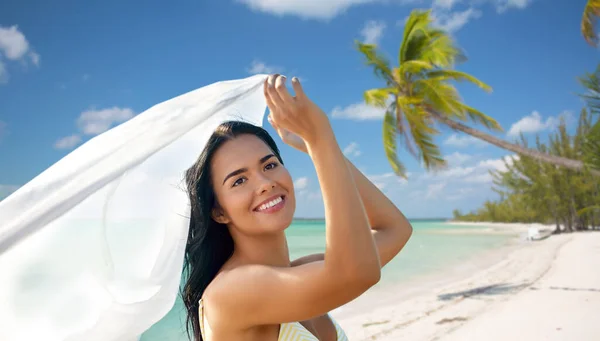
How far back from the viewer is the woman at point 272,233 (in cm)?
120

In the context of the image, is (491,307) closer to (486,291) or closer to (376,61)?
(486,291)

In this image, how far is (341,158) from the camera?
124 cm

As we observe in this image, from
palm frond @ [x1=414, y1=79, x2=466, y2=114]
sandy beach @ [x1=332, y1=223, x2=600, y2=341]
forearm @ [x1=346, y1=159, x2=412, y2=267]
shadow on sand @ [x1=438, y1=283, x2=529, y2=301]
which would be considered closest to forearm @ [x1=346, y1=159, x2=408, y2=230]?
forearm @ [x1=346, y1=159, x2=412, y2=267]

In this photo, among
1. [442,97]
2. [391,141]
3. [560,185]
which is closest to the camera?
[442,97]

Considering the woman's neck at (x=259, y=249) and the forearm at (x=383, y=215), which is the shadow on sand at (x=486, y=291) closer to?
the forearm at (x=383, y=215)

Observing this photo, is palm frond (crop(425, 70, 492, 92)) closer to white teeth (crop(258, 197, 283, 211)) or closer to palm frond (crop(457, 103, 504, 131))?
palm frond (crop(457, 103, 504, 131))

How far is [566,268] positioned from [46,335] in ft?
47.4

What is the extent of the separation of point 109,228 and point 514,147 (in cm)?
1386

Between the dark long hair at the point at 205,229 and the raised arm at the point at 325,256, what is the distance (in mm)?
371

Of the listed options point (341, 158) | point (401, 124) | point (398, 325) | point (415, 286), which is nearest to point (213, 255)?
point (341, 158)

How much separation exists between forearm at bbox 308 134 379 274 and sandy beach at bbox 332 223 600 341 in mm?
5780

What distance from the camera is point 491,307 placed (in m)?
8.59

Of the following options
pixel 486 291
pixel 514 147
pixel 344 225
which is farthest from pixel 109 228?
pixel 514 147

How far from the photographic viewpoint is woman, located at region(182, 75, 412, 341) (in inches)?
47.1
